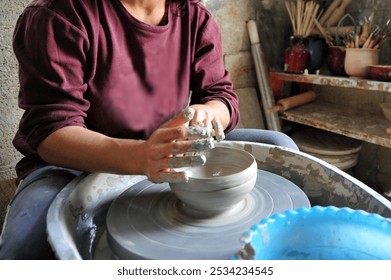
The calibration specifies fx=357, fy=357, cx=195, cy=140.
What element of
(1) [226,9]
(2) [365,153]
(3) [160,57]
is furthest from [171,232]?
(2) [365,153]

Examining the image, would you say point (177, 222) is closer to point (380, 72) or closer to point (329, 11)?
point (380, 72)

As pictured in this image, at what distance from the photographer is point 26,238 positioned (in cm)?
77

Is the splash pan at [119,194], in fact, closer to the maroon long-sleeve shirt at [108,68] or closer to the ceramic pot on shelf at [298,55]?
the maroon long-sleeve shirt at [108,68]

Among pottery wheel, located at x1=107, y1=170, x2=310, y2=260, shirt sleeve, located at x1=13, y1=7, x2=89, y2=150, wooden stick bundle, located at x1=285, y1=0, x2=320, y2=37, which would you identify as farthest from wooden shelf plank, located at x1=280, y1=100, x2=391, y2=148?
shirt sleeve, located at x1=13, y1=7, x2=89, y2=150

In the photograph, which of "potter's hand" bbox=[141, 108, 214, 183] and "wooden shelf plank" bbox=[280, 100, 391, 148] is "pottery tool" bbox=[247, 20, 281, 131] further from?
"potter's hand" bbox=[141, 108, 214, 183]

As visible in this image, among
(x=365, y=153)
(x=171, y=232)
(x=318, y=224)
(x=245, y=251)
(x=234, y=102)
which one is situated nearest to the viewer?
(x=245, y=251)

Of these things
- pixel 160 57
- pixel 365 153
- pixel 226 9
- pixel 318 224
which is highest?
pixel 226 9

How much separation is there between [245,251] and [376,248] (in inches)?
10.6

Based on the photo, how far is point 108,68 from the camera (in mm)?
1079

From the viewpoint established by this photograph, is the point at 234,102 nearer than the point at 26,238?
No

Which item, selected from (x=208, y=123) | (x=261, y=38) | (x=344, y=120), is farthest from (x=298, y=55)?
(x=208, y=123)

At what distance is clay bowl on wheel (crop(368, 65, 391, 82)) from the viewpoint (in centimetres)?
180

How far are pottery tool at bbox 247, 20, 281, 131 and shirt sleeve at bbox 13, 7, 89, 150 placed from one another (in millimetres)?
1551
